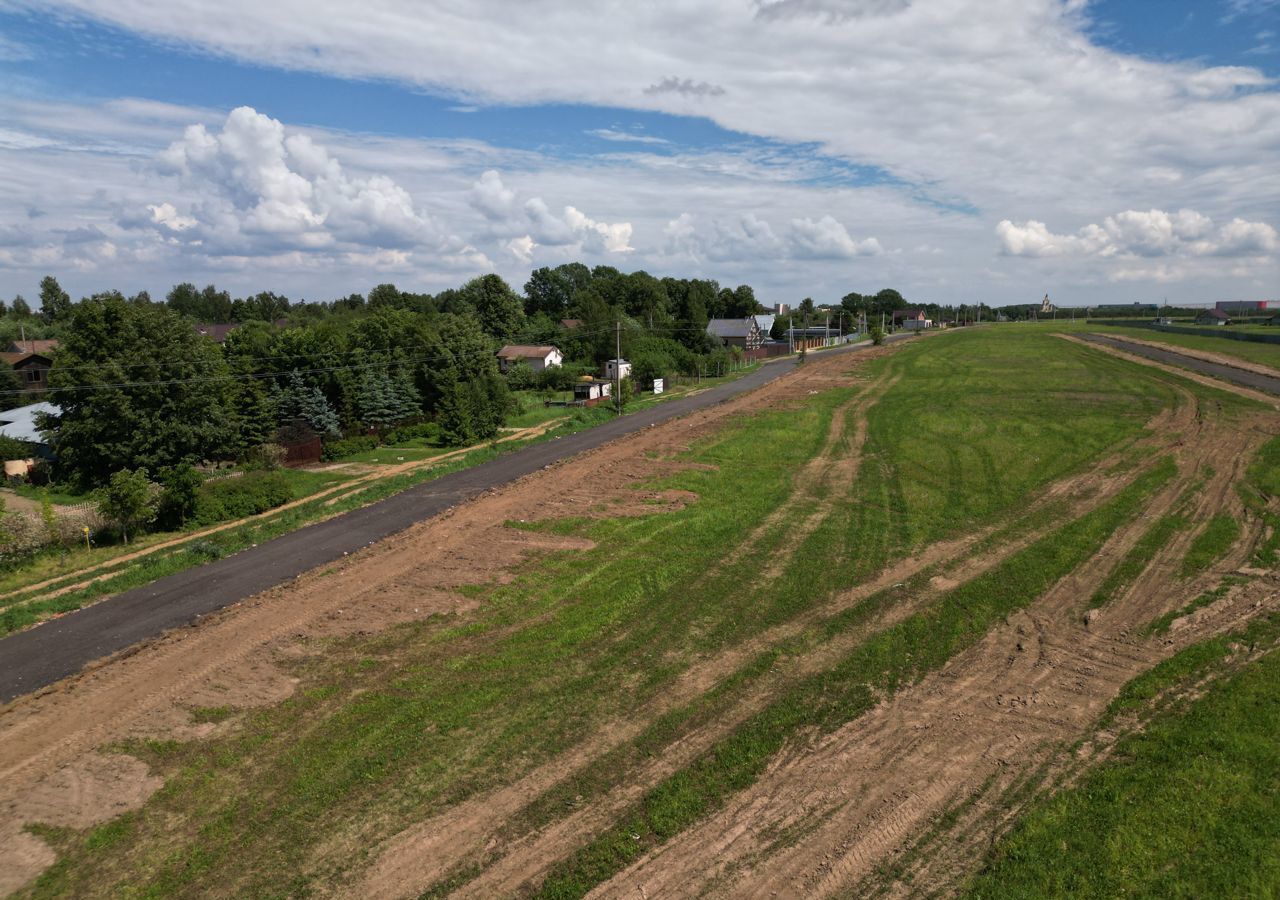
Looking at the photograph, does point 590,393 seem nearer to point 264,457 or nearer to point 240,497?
point 264,457

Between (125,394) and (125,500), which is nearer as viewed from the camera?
(125,500)

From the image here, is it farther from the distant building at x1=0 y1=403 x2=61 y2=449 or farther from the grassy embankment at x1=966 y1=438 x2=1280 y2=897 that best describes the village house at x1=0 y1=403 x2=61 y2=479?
the grassy embankment at x1=966 y1=438 x2=1280 y2=897

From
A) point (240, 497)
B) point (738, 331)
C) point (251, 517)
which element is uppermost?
point (738, 331)

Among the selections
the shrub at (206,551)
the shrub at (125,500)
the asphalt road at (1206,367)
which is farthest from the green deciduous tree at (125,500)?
the asphalt road at (1206,367)

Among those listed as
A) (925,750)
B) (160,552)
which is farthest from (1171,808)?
(160,552)

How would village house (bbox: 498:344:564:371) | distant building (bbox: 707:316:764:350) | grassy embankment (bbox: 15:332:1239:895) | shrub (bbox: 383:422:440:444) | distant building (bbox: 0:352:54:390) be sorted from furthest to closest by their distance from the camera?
distant building (bbox: 707:316:764:350) < village house (bbox: 498:344:564:371) < distant building (bbox: 0:352:54:390) < shrub (bbox: 383:422:440:444) < grassy embankment (bbox: 15:332:1239:895)

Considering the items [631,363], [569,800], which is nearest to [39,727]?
[569,800]

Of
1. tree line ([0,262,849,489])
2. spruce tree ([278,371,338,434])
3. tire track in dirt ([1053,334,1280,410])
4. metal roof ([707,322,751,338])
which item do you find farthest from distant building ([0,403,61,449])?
metal roof ([707,322,751,338])
